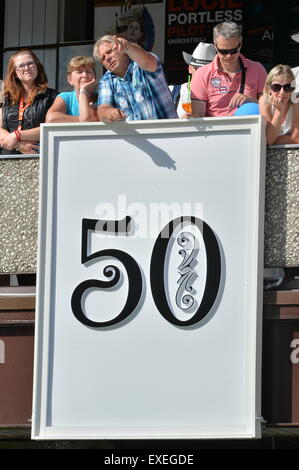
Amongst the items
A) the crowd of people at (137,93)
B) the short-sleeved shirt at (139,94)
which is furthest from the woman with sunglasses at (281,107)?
the short-sleeved shirt at (139,94)

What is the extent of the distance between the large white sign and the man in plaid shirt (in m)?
0.27

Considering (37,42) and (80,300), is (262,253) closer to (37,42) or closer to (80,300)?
(80,300)

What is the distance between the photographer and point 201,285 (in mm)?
5781

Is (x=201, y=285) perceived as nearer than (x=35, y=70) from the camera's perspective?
Yes

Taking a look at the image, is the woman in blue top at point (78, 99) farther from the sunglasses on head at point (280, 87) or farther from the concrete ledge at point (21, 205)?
the sunglasses on head at point (280, 87)

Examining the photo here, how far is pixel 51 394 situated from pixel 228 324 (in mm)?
Result: 966

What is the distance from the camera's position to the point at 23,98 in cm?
663

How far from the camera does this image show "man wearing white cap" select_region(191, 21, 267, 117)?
6.32 meters

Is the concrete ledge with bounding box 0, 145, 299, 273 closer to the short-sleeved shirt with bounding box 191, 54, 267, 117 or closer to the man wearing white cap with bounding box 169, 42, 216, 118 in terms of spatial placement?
the short-sleeved shirt with bounding box 191, 54, 267, 117

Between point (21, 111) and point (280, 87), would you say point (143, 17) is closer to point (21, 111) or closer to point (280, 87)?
point (21, 111)

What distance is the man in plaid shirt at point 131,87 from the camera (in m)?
6.18

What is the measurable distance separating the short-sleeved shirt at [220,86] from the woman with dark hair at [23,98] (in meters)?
0.87

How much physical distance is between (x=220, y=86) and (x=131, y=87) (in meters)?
0.50

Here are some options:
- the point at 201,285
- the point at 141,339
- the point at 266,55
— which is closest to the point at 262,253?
the point at 201,285
